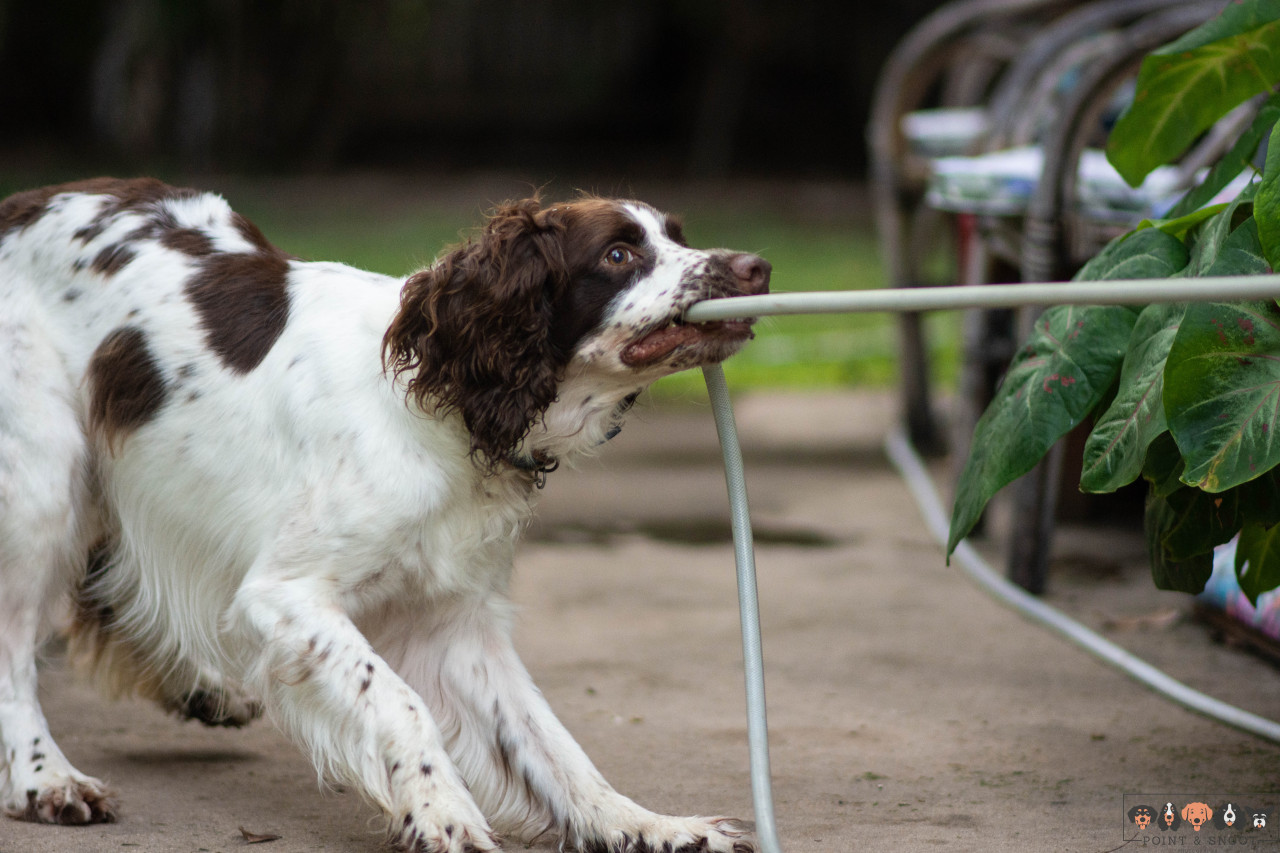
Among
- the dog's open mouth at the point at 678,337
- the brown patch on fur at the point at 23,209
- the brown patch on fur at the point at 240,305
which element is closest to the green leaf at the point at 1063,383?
the dog's open mouth at the point at 678,337

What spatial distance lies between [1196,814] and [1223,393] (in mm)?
896

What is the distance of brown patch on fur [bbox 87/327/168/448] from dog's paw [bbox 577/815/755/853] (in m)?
1.29

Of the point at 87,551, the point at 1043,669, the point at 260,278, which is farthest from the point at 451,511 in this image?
the point at 1043,669

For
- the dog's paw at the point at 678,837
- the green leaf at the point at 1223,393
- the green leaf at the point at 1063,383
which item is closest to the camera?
the green leaf at the point at 1223,393

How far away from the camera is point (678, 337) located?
8.68 feet

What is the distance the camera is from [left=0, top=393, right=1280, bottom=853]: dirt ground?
276cm

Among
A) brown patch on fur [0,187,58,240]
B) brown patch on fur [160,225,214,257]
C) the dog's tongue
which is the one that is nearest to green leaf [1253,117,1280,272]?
the dog's tongue

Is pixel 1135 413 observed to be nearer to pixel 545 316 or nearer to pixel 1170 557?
pixel 1170 557

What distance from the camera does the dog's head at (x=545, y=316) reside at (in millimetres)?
2643

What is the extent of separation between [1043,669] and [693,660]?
926 mm

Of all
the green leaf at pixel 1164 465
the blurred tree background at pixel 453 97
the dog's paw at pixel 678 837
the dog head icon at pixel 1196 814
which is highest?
the green leaf at pixel 1164 465

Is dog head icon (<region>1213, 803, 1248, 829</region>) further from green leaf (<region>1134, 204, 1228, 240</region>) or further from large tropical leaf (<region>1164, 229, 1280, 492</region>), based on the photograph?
green leaf (<region>1134, 204, 1228, 240</region>)

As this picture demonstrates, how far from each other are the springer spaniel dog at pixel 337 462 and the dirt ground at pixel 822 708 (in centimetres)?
21

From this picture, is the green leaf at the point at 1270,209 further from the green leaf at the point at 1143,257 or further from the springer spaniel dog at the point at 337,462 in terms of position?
the springer spaniel dog at the point at 337,462
